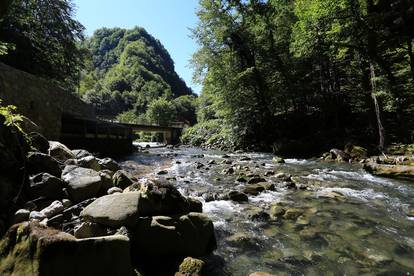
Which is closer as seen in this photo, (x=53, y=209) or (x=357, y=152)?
(x=53, y=209)

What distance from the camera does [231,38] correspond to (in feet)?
85.4

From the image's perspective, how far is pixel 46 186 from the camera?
16.8 ft

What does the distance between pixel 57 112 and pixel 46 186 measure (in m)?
12.8

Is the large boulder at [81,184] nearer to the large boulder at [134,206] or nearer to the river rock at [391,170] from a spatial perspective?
Result: the large boulder at [134,206]

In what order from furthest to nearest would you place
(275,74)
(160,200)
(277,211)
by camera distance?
(275,74) → (277,211) → (160,200)

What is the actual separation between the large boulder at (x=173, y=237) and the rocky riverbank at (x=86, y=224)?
0.04 feet

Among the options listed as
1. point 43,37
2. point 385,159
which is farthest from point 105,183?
point 43,37

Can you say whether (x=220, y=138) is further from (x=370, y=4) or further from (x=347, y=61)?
(x=370, y=4)

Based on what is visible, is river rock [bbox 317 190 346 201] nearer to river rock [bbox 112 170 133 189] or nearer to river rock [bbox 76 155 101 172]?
river rock [bbox 112 170 133 189]

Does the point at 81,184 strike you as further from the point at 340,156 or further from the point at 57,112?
the point at 340,156

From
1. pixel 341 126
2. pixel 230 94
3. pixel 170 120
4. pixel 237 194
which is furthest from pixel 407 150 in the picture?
pixel 170 120

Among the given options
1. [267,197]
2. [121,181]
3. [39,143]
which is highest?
[39,143]

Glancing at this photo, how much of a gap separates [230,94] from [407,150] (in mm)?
A: 14632

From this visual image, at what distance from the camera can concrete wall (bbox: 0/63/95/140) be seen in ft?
40.5
